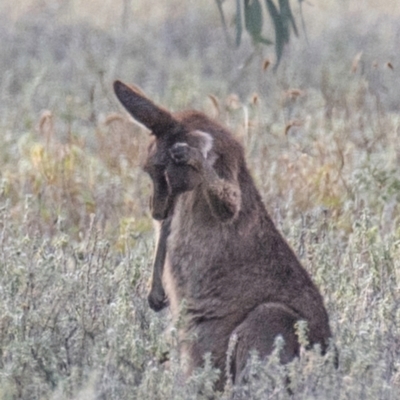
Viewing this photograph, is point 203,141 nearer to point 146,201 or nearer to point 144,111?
point 144,111

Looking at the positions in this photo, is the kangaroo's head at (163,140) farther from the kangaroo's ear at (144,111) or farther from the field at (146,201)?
the field at (146,201)

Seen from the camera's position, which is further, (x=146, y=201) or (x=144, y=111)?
(x=146, y=201)

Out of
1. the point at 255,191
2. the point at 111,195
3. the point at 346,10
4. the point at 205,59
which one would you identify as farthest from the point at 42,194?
the point at 346,10

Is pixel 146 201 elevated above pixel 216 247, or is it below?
above

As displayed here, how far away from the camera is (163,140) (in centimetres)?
582

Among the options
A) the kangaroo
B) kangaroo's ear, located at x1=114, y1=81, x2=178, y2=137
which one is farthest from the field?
kangaroo's ear, located at x1=114, y1=81, x2=178, y2=137

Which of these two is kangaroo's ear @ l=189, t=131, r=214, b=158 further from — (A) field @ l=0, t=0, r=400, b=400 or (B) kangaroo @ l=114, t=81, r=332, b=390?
(A) field @ l=0, t=0, r=400, b=400

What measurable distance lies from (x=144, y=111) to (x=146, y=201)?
3.29m

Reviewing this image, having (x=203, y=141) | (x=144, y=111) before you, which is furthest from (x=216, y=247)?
(x=144, y=111)

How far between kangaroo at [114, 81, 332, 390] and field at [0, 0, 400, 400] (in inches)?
9.0

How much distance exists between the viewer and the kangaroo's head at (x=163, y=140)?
5719mm

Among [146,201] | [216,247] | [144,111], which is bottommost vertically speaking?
[216,247]

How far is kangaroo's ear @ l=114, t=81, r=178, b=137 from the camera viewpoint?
5.71 meters

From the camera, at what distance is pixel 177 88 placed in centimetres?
1247
